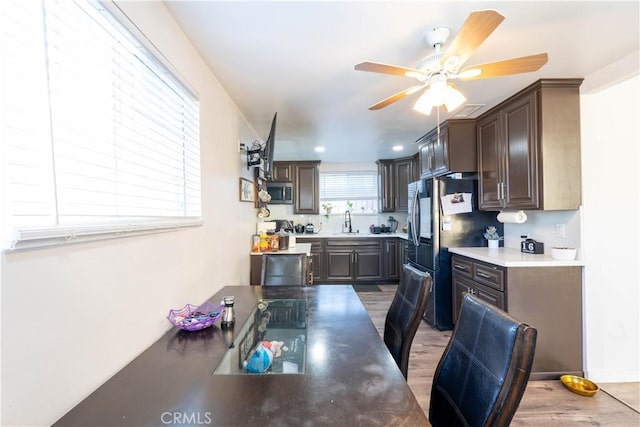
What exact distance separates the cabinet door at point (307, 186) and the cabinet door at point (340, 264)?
0.92 m

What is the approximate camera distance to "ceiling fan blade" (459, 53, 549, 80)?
1.44m

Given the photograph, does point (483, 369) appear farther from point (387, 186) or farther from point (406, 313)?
point (387, 186)

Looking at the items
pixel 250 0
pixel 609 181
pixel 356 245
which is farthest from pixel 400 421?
pixel 356 245

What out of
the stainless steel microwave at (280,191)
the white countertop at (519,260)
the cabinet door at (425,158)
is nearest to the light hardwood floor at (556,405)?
the white countertop at (519,260)

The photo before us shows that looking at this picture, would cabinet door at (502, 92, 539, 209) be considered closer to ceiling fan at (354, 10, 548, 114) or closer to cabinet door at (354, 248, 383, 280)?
ceiling fan at (354, 10, 548, 114)

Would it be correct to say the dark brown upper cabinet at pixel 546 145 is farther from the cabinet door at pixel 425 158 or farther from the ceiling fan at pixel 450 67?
the cabinet door at pixel 425 158

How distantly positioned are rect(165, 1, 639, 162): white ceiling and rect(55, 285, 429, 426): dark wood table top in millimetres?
1604

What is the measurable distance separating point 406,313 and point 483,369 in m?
0.60

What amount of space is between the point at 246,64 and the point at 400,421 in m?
2.13

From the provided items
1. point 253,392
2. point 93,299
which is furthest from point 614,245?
point 93,299

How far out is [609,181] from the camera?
2180 millimetres

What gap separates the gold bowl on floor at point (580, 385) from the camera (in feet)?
6.54

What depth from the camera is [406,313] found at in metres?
1.47

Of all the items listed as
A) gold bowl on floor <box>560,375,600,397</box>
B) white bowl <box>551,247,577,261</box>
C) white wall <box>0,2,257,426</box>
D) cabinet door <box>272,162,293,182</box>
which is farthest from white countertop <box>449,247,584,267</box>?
cabinet door <box>272,162,293,182</box>
